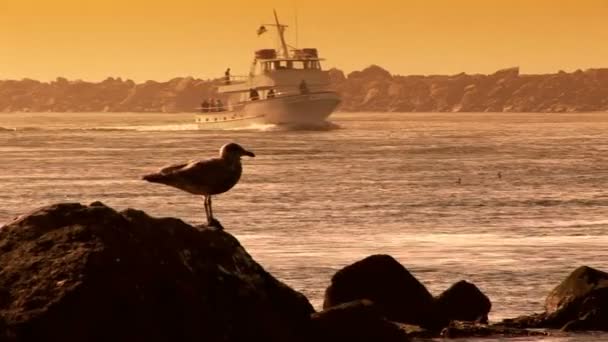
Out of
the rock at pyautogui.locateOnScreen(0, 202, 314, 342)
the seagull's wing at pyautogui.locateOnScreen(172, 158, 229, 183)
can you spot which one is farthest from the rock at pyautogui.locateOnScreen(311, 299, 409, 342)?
the seagull's wing at pyautogui.locateOnScreen(172, 158, 229, 183)

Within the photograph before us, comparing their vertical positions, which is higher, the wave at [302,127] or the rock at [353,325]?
the rock at [353,325]

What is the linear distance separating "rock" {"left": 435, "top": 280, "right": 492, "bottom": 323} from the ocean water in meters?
0.69

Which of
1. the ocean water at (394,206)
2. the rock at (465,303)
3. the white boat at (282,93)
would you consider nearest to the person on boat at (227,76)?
the white boat at (282,93)

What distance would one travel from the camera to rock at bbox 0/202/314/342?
12250 millimetres

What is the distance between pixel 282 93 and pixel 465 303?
12685 cm

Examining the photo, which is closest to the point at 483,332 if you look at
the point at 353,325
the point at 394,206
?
the point at 353,325

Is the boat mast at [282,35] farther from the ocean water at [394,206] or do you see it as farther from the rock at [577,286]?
the rock at [577,286]

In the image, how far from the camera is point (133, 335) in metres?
12.4

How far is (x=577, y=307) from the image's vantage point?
17.3m

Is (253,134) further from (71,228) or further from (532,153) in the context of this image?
(71,228)

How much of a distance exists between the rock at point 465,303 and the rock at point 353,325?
2.90 m

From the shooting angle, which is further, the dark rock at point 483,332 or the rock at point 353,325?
the dark rock at point 483,332

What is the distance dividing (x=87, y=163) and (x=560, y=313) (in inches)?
2364

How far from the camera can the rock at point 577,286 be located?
17250mm
